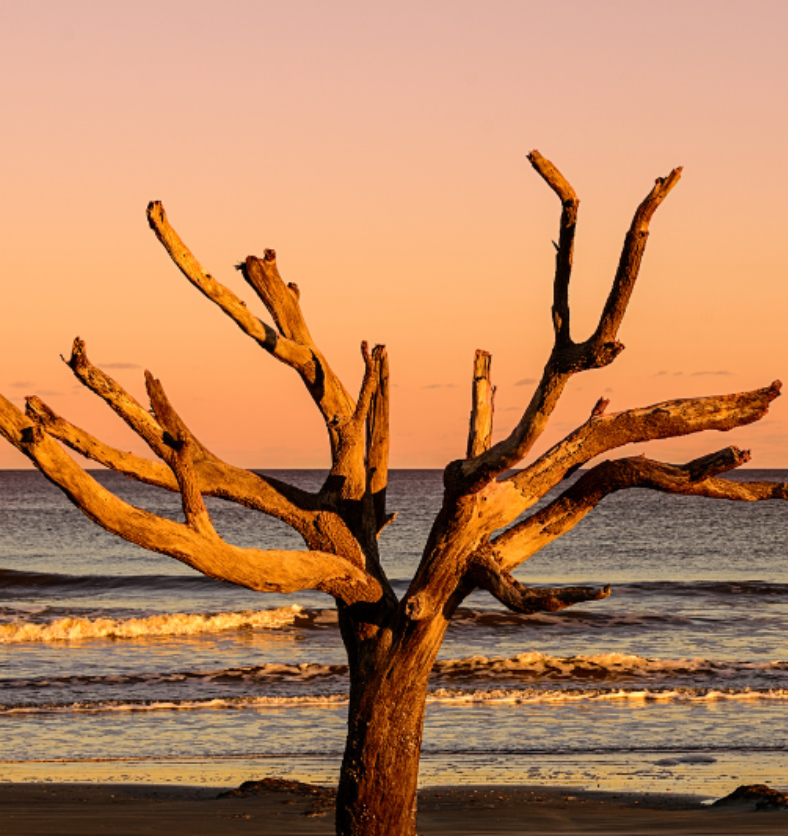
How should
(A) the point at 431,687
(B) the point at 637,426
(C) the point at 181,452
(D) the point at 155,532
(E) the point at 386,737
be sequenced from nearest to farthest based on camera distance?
(C) the point at 181,452
(D) the point at 155,532
(B) the point at 637,426
(E) the point at 386,737
(A) the point at 431,687

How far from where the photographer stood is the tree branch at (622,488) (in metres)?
7.50

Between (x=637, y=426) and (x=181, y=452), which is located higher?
(x=637, y=426)

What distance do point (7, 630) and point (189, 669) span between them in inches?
273

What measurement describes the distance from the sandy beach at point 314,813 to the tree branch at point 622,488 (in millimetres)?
4088

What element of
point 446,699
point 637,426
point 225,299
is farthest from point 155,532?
point 446,699

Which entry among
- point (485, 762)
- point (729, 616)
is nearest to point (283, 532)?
Answer: point (729, 616)

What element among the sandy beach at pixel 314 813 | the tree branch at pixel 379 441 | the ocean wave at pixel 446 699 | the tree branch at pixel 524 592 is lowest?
the sandy beach at pixel 314 813

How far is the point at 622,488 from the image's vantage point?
7762mm

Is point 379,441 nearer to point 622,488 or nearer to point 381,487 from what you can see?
point 381,487

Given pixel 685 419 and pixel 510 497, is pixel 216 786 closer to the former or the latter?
pixel 510 497

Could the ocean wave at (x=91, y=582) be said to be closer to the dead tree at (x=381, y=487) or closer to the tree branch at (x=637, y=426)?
the dead tree at (x=381, y=487)

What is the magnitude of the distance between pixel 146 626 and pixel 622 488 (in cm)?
2410

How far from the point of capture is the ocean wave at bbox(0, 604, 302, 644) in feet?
92.6

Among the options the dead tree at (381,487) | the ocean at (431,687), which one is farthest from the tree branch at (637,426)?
the ocean at (431,687)
